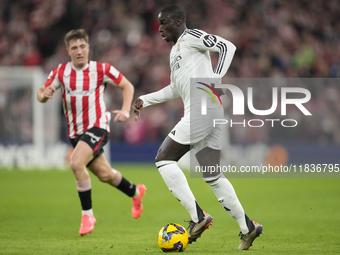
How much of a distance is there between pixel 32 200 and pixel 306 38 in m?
12.6

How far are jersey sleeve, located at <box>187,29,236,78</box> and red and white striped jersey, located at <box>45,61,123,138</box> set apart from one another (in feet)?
6.74

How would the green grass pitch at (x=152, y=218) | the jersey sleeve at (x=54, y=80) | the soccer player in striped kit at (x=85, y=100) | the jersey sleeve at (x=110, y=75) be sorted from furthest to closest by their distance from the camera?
1. the jersey sleeve at (x=110, y=75)
2. the jersey sleeve at (x=54, y=80)
3. the soccer player in striped kit at (x=85, y=100)
4. the green grass pitch at (x=152, y=218)

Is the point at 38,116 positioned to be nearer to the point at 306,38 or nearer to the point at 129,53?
the point at 129,53

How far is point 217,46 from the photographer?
4492mm

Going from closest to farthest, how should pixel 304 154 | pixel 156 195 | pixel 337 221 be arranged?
pixel 337 221, pixel 156 195, pixel 304 154

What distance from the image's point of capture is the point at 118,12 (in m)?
18.8

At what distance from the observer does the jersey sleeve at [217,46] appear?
4434 millimetres

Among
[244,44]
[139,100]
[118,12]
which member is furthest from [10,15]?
[139,100]

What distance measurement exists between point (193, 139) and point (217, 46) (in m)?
0.85

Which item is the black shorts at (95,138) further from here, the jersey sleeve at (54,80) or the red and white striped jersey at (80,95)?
the jersey sleeve at (54,80)

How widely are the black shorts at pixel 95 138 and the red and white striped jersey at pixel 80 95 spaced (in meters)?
0.06

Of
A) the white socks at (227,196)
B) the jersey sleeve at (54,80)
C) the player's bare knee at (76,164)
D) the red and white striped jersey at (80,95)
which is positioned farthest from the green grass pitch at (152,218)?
the jersey sleeve at (54,80)

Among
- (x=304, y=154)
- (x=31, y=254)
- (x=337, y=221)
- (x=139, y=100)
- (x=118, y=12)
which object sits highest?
(x=118, y=12)

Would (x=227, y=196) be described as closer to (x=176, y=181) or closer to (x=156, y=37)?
(x=176, y=181)
